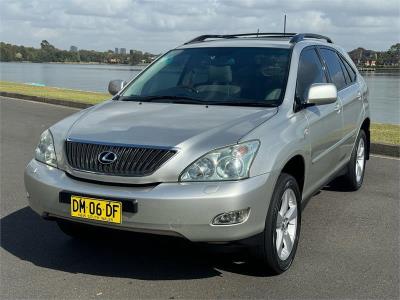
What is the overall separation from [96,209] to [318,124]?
6.84 feet

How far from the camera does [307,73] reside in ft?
15.1

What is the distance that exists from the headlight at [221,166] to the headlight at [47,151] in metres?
1.06

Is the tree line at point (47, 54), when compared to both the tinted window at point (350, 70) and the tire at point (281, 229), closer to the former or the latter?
the tinted window at point (350, 70)

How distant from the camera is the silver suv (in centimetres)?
314

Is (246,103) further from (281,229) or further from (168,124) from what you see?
(281,229)

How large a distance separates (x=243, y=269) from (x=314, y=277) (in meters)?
0.51

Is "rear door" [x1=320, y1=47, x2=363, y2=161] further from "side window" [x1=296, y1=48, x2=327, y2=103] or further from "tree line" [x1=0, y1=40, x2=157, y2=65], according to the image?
"tree line" [x1=0, y1=40, x2=157, y2=65]

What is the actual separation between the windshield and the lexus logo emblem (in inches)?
42.7

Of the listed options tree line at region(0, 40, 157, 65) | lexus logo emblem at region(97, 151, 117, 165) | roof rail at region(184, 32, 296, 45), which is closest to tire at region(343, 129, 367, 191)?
roof rail at region(184, 32, 296, 45)

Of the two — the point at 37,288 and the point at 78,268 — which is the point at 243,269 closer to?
the point at 78,268

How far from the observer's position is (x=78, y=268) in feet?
12.2

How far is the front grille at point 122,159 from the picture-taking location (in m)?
3.20

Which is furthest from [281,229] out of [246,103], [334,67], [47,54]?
[47,54]

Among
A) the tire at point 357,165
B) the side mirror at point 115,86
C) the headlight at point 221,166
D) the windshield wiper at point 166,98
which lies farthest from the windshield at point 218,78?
the tire at point 357,165
